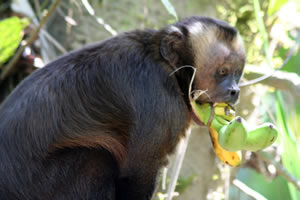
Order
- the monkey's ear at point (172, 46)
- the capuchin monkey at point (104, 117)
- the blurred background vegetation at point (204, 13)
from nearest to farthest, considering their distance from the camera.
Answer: the capuchin monkey at point (104, 117), the monkey's ear at point (172, 46), the blurred background vegetation at point (204, 13)

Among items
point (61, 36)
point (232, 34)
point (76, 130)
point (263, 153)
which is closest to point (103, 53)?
point (76, 130)

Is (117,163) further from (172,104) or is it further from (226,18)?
(226,18)

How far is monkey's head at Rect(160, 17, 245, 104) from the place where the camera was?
4098mm

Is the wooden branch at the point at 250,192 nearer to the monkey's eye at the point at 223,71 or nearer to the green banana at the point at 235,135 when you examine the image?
the monkey's eye at the point at 223,71

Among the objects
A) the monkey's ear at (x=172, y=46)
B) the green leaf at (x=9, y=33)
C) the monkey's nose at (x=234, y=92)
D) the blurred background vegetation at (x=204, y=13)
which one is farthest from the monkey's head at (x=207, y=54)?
the green leaf at (x=9, y=33)

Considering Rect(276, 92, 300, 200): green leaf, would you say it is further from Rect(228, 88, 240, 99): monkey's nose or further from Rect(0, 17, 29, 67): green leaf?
Rect(0, 17, 29, 67): green leaf

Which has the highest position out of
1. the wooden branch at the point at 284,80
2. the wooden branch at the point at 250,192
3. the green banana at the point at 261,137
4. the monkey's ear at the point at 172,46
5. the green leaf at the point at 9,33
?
the green leaf at the point at 9,33

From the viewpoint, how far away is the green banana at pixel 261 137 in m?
3.05

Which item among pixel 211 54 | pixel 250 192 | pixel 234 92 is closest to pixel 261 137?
pixel 234 92

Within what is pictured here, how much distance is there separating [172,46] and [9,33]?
203 cm

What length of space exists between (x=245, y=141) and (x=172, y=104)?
2.86 feet

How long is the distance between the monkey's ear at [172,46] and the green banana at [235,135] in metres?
1.14

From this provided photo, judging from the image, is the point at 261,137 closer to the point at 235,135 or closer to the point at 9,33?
the point at 235,135

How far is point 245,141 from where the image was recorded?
10.2 ft
